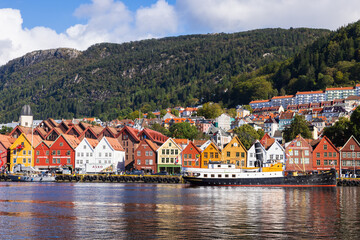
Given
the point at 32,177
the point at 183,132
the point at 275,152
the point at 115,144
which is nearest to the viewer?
the point at 32,177

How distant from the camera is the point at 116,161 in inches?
5039

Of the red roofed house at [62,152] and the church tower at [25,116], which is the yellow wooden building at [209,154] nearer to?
the red roofed house at [62,152]

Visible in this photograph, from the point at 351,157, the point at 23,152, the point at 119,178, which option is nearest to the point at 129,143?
the point at 119,178

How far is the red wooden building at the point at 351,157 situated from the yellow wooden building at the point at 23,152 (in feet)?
262

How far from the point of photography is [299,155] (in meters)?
122

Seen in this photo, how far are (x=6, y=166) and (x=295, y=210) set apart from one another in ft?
335

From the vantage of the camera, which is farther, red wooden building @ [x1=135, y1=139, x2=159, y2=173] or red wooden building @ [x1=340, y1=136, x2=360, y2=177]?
red wooden building @ [x1=135, y1=139, x2=159, y2=173]

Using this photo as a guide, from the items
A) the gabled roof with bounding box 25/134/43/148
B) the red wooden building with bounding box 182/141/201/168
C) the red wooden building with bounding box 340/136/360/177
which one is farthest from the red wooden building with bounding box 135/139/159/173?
the red wooden building with bounding box 340/136/360/177

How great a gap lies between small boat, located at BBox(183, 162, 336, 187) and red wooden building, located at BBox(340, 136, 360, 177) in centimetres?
2640

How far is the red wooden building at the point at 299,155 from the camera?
4738 inches

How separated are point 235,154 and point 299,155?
16.1m

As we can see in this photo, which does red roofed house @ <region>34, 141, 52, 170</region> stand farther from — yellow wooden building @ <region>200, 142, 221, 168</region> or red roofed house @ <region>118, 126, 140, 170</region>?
yellow wooden building @ <region>200, 142, 221, 168</region>

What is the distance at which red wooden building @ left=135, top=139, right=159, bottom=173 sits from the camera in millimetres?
126938

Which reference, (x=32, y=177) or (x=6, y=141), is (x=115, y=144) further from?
(x=6, y=141)
